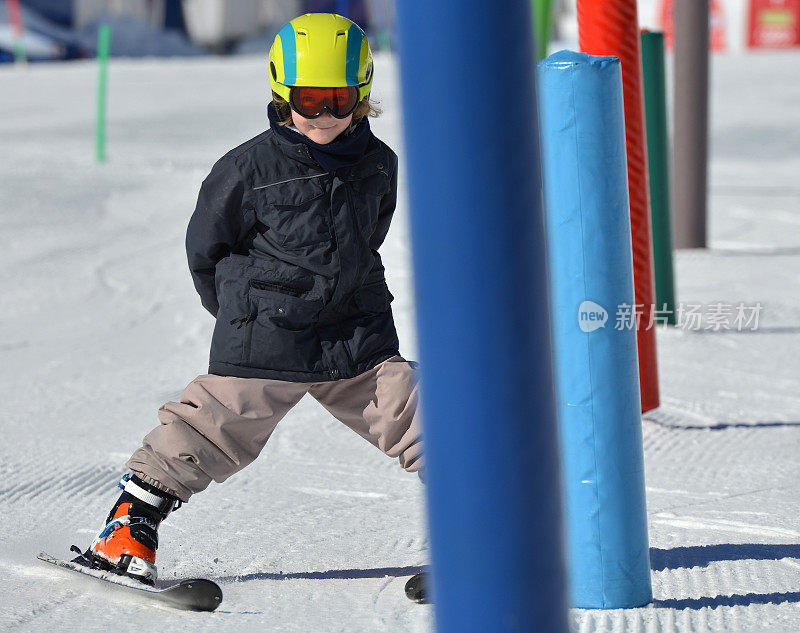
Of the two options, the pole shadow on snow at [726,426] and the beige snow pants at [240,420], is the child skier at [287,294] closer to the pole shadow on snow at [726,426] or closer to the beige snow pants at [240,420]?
the beige snow pants at [240,420]

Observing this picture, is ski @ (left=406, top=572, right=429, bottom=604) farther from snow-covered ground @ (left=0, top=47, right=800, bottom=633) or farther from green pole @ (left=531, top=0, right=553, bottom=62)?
green pole @ (left=531, top=0, right=553, bottom=62)

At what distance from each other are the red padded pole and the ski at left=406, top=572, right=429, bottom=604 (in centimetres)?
146

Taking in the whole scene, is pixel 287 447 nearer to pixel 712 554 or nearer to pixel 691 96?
pixel 712 554

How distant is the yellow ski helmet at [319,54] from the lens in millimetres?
2523

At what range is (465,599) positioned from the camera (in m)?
1.46

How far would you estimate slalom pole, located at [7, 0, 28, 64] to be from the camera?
64.4 ft

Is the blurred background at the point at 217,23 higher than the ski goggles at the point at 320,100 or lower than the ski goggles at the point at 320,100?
higher

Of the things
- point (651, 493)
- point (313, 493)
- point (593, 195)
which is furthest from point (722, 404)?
point (593, 195)

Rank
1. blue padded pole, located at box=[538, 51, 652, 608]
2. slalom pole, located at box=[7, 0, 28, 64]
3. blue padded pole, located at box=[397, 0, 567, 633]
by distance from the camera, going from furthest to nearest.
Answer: slalom pole, located at box=[7, 0, 28, 64] → blue padded pole, located at box=[538, 51, 652, 608] → blue padded pole, located at box=[397, 0, 567, 633]

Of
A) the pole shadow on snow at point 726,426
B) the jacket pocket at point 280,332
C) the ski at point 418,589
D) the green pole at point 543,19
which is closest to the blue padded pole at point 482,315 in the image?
the ski at point 418,589

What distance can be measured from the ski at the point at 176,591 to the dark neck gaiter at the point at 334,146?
89cm

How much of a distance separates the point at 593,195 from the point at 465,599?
44.1 inches

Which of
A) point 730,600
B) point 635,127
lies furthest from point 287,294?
point 635,127

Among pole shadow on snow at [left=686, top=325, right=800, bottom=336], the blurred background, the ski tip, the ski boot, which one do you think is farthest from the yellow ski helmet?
the blurred background
